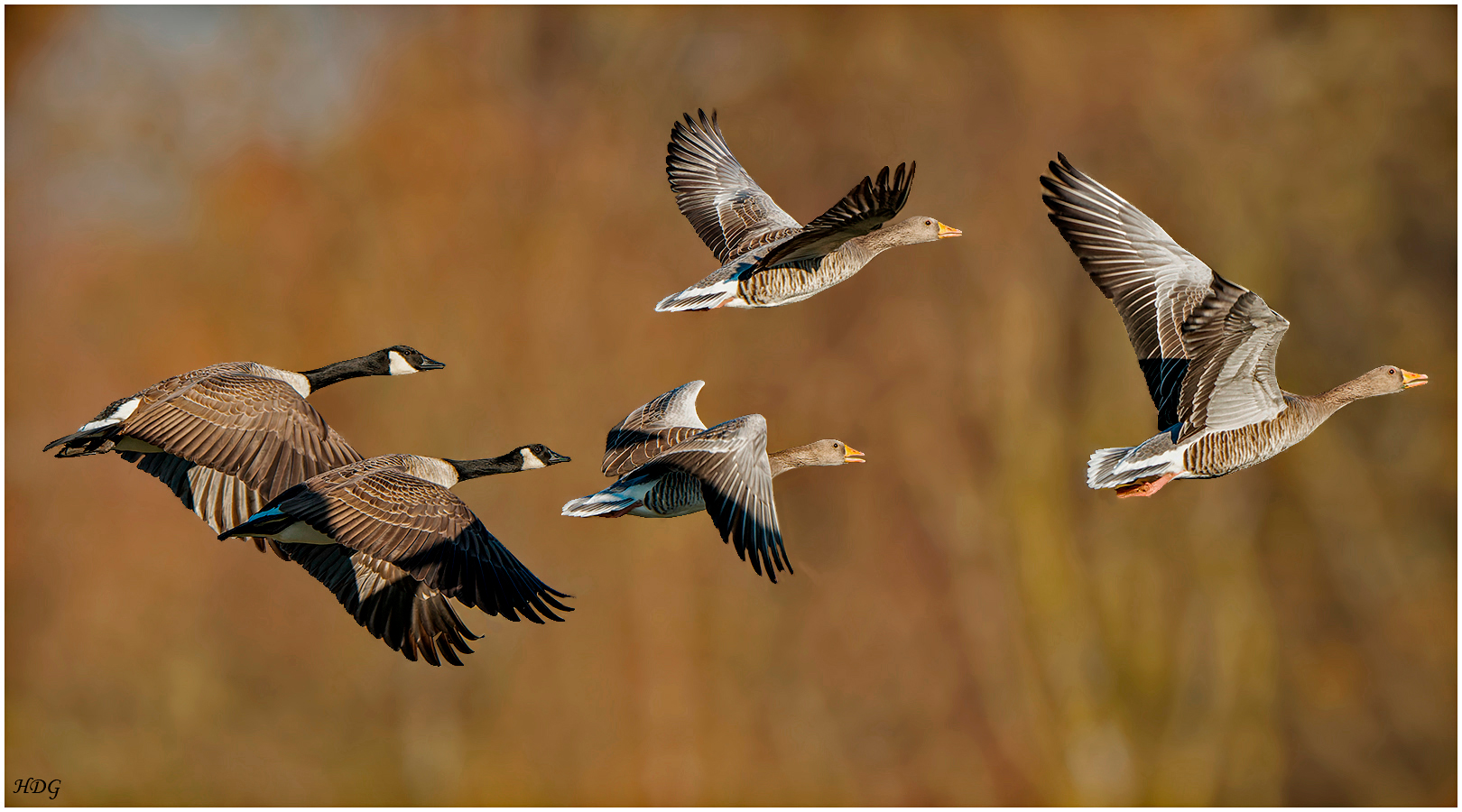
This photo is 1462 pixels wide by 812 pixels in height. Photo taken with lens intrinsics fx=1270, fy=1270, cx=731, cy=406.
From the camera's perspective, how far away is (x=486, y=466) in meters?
10.5

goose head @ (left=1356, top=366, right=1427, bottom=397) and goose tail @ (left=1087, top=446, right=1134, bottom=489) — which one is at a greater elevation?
goose head @ (left=1356, top=366, right=1427, bottom=397)

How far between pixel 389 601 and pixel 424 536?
1620 millimetres

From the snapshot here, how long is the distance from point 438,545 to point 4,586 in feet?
78.7

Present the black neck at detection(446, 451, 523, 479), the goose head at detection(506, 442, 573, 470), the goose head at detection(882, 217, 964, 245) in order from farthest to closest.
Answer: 1. the goose head at detection(882, 217, 964, 245)
2. the goose head at detection(506, 442, 573, 470)
3. the black neck at detection(446, 451, 523, 479)

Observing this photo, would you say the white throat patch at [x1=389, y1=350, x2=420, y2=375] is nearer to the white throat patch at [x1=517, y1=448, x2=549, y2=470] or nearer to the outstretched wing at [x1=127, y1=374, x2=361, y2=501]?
the white throat patch at [x1=517, y1=448, x2=549, y2=470]

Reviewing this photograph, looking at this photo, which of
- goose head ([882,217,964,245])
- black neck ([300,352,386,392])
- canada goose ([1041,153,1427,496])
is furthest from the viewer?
goose head ([882,217,964,245])

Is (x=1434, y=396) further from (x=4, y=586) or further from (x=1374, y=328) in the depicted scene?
(x=4, y=586)

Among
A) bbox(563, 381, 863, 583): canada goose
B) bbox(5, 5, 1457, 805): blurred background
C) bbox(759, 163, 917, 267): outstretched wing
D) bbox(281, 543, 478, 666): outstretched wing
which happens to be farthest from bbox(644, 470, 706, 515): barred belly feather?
bbox(5, 5, 1457, 805): blurred background

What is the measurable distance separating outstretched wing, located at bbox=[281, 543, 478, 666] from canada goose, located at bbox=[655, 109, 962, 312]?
2.91 meters

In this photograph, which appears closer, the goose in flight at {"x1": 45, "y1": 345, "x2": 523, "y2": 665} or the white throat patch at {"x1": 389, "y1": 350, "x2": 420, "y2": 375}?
the goose in flight at {"x1": 45, "y1": 345, "x2": 523, "y2": 665}

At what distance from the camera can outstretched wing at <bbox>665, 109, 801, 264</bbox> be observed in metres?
12.5

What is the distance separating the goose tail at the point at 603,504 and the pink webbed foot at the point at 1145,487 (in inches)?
137

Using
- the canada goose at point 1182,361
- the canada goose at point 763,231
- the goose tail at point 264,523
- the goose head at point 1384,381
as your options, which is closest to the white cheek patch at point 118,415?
the goose tail at point 264,523

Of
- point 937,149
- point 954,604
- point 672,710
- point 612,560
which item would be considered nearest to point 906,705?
point 954,604
